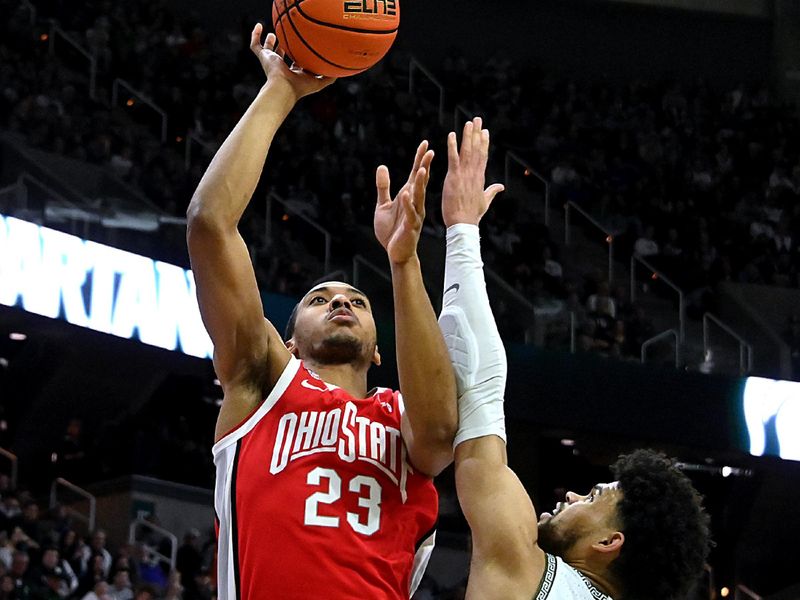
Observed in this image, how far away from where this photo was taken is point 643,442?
630 inches

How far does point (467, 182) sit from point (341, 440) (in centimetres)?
76

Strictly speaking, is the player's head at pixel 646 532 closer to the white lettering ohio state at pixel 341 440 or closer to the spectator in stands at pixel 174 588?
the white lettering ohio state at pixel 341 440

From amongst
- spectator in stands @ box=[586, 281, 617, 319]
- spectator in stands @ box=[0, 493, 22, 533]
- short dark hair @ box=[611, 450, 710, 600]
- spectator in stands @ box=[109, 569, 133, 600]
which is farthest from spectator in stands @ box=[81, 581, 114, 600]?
short dark hair @ box=[611, 450, 710, 600]

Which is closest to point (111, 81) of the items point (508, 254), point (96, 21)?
point (96, 21)

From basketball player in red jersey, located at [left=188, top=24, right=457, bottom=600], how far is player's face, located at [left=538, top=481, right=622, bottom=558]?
0.33m

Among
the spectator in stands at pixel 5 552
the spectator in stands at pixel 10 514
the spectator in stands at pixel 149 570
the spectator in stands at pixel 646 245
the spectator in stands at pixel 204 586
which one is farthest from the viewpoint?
the spectator in stands at pixel 646 245

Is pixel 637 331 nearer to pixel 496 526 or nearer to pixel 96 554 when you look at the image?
pixel 96 554

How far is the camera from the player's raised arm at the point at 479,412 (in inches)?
132

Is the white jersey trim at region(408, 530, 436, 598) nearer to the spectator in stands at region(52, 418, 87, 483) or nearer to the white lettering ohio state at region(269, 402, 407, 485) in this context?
the white lettering ohio state at region(269, 402, 407, 485)

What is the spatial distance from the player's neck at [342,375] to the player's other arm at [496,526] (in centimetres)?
45

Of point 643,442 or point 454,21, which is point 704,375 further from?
point 454,21

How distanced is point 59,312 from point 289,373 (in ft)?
30.2

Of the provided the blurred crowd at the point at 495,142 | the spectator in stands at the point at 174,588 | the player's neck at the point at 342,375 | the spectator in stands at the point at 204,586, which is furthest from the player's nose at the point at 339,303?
the blurred crowd at the point at 495,142

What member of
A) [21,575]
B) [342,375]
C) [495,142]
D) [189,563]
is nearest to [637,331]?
[495,142]
